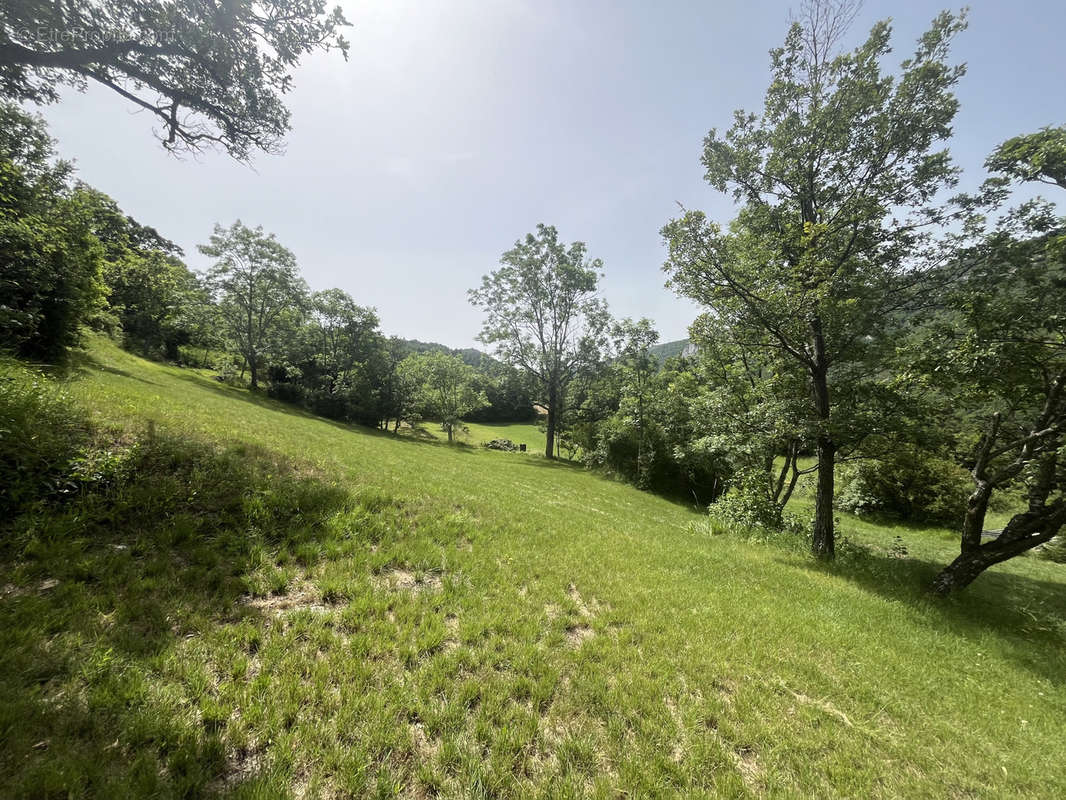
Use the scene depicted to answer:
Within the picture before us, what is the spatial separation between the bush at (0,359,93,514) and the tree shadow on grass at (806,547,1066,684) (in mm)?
16054

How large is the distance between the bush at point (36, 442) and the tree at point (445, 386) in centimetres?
3828

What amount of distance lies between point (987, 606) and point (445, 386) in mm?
45487

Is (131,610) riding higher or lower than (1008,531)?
lower

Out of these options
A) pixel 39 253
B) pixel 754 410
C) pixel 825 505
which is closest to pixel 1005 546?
pixel 825 505

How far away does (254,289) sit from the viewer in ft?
121

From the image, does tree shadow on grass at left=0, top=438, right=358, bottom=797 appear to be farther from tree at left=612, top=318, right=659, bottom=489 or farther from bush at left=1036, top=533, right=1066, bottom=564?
bush at left=1036, top=533, right=1066, bottom=564

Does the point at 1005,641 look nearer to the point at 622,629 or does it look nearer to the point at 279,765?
the point at 622,629

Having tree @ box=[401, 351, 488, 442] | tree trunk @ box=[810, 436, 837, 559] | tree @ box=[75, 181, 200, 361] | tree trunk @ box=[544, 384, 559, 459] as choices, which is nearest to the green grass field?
tree @ box=[401, 351, 488, 442]

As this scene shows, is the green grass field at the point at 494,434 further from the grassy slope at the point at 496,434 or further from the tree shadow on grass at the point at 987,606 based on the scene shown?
the tree shadow on grass at the point at 987,606

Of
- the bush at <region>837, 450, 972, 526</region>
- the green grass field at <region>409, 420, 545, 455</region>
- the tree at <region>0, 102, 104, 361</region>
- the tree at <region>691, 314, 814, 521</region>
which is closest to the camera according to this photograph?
the tree at <region>0, 102, 104, 361</region>

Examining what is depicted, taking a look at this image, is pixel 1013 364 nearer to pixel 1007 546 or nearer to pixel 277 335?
pixel 1007 546

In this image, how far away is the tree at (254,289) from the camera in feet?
114

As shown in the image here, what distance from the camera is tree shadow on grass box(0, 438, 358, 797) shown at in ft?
7.82

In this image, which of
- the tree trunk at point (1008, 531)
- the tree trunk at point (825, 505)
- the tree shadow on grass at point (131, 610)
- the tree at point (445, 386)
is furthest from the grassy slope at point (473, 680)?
the tree at point (445, 386)
